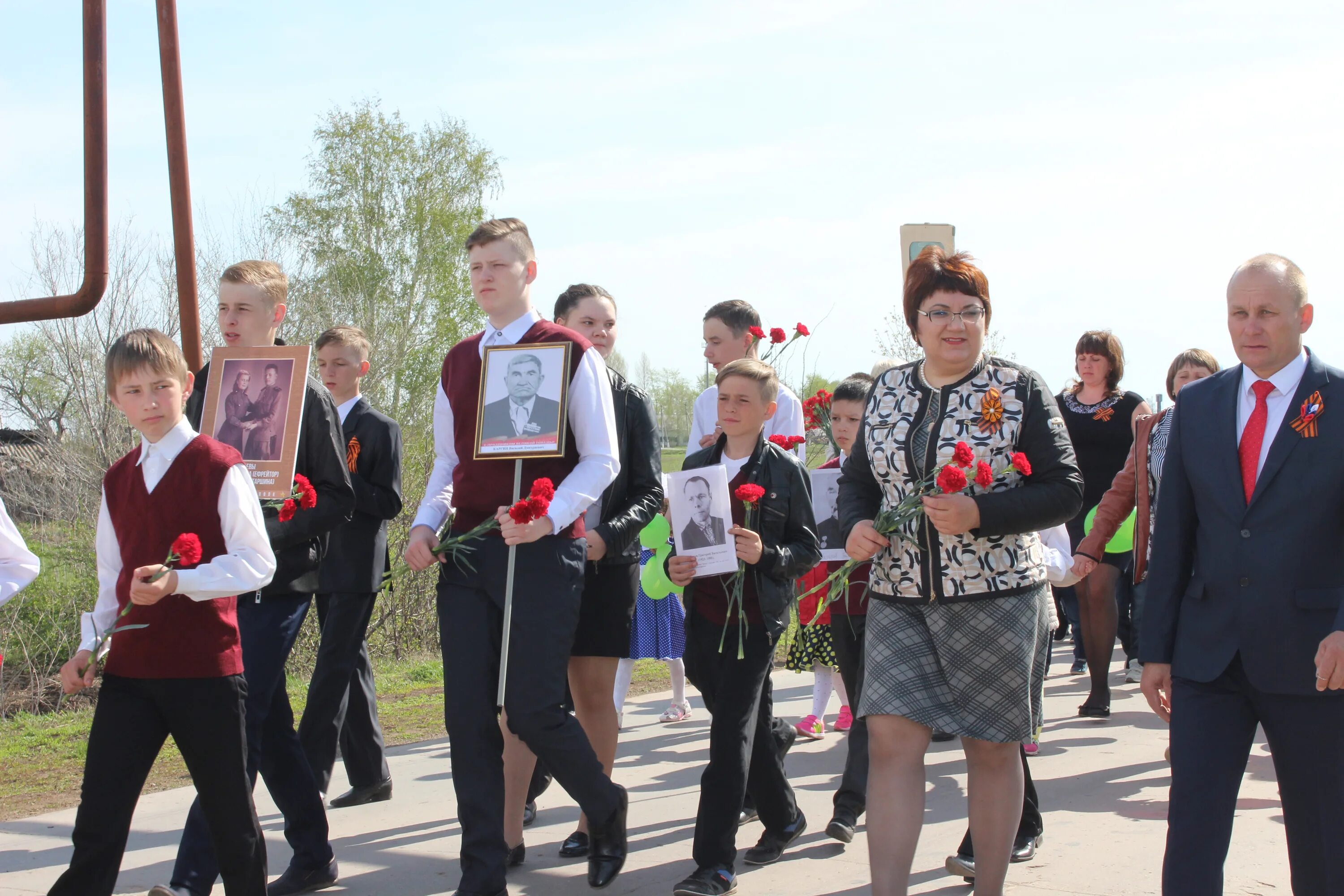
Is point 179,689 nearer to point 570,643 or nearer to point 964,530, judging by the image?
point 570,643

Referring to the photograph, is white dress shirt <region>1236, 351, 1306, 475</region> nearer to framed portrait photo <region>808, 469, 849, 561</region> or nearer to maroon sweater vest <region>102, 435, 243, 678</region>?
framed portrait photo <region>808, 469, 849, 561</region>

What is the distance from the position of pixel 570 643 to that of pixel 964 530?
1448mm

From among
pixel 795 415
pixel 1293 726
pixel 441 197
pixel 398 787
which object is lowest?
pixel 398 787

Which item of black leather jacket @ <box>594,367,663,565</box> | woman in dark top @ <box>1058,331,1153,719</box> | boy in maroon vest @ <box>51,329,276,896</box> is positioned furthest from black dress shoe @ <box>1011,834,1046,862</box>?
woman in dark top @ <box>1058,331,1153,719</box>

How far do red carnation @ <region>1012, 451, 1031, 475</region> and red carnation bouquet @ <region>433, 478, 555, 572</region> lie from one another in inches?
58.9

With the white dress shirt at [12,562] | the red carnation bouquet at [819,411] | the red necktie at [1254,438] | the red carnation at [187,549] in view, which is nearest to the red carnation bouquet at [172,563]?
the red carnation at [187,549]

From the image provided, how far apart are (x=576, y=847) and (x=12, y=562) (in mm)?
2426

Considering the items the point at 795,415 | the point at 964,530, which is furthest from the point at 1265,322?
the point at 795,415

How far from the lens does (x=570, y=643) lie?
4.46 metres

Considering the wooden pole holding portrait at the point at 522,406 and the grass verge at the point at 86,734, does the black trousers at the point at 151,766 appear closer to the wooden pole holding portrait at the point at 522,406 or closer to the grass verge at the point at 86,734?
the wooden pole holding portrait at the point at 522,406

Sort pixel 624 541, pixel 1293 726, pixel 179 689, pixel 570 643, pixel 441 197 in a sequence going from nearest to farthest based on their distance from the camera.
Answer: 1. pixel 1293 726
2. pixel 179 689
3. pixel 570 643
4. pixel 624 541
5. pixel 441 197

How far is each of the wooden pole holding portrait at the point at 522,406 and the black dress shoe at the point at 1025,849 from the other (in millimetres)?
2080

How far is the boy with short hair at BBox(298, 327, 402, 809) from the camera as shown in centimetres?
566

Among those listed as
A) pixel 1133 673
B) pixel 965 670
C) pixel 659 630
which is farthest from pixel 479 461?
pixel 1133 673
